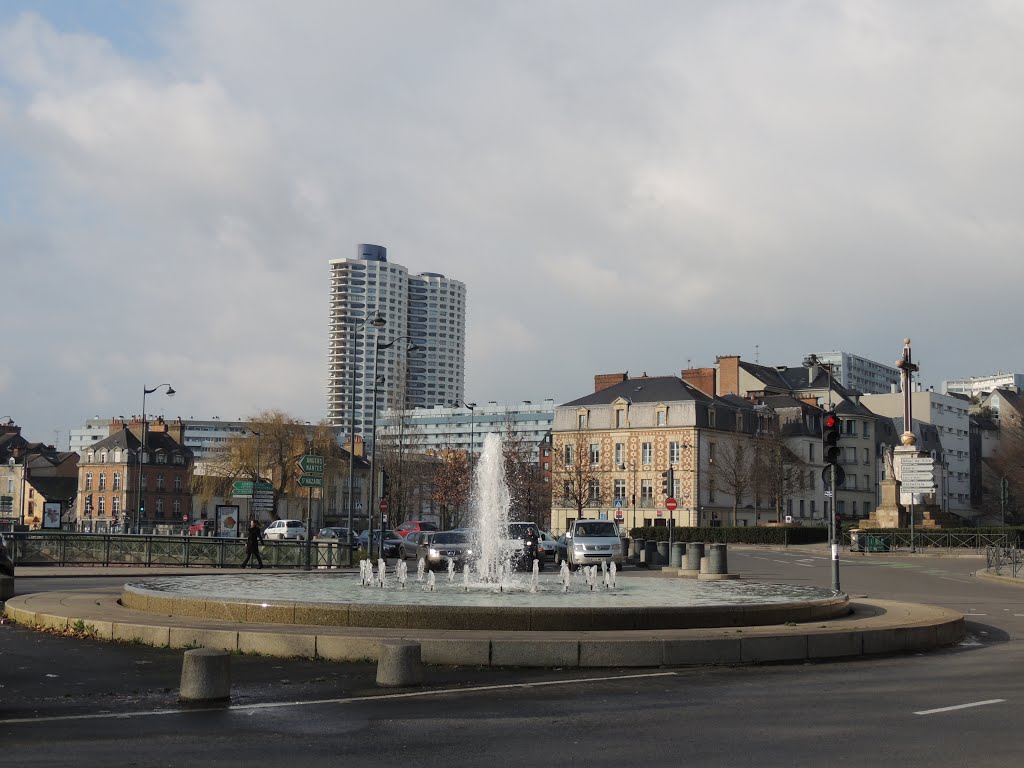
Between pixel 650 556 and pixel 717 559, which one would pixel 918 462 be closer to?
pixel 650 556

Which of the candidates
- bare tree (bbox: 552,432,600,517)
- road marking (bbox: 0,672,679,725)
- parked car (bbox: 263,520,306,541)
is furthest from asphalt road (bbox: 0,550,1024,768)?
bare tree (bbox: 552,432,600,517)

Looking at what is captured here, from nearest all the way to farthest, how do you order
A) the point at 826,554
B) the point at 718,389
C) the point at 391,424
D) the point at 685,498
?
the point at 826,554 → the point at 391,424 → the point at 685,498 → the point at 718,389

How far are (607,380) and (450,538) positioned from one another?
69.8 meters

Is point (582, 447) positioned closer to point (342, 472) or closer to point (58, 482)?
point (342, 472)

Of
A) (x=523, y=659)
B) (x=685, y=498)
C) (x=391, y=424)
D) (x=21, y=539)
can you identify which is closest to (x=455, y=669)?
(x=523, y=659)

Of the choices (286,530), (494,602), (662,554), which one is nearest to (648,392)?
Answer: (286,530)

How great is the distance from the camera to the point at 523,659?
12.9 metres

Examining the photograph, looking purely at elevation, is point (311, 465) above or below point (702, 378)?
below

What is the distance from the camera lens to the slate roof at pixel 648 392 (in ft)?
316

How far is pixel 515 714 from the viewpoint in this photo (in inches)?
389

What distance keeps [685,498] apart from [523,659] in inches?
3261

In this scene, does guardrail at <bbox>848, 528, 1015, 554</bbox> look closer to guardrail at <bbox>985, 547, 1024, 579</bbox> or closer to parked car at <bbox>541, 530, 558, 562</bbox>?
guardrail at <bbox>985, 547, 1024, 579</bbox>

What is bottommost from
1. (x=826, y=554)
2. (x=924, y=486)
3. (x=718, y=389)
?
(x=826, y=554)

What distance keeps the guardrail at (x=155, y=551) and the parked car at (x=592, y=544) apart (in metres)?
7.86
